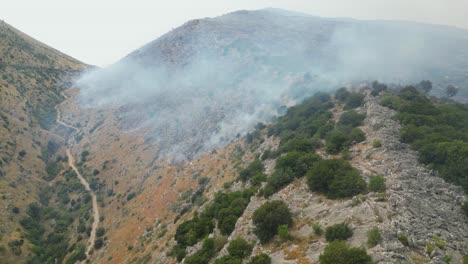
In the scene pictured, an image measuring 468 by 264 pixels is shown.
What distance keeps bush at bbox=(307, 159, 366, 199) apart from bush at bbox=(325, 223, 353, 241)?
4.67m

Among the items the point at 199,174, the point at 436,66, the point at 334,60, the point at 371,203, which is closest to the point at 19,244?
the point at 199,174

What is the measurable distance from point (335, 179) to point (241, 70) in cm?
6780

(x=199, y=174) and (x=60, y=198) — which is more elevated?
(x=199, y=174)

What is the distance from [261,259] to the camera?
20719mm

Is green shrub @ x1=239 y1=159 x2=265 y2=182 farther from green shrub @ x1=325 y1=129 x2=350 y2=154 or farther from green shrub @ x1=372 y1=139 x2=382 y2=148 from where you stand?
green shrub @ x1=372 y1=139 x2=382 y2=148

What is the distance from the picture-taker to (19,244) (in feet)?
170

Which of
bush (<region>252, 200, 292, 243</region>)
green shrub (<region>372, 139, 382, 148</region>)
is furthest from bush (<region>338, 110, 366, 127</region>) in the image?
bush (<region>252, 200, 292, 243</region>)

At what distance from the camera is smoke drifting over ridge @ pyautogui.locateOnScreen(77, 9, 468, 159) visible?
72188 millimetres

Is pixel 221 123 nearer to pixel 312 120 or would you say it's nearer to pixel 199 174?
pixel 199 174

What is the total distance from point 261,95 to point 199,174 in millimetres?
27339

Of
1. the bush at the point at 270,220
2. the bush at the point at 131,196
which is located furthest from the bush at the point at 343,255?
the bush at the point at 131,196

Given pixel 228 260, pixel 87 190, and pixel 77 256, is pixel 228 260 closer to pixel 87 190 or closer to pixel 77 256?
pixel 77 256

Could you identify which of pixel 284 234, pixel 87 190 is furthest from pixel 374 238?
pixel 87 190

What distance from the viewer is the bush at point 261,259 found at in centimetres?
2062
